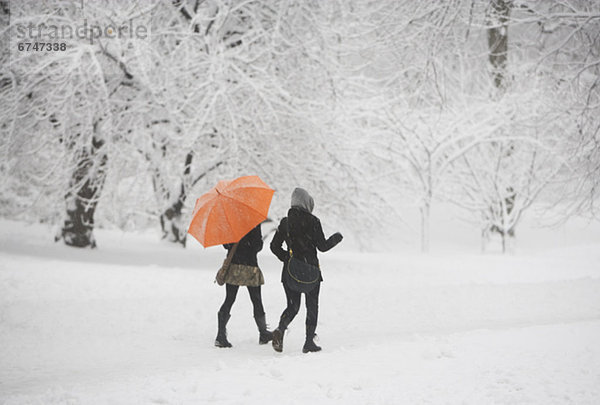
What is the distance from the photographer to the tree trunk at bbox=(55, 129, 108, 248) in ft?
36.0

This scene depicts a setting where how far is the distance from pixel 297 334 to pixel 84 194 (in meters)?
7.13

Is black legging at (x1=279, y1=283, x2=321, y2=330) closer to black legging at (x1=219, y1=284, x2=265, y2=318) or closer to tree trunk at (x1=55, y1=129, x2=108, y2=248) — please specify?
black legging at (x1=219, y1=284, x2=265, y2=318)

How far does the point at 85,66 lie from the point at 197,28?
9.75 ft

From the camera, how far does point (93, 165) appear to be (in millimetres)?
10836

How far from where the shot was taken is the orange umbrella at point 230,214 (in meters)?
5.52

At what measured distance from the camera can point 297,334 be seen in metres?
6.95

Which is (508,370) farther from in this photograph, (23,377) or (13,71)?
(13,71)

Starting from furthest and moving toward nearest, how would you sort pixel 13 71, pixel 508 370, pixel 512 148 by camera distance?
pixel 512 148, pixel 13 71, pixel 508 370

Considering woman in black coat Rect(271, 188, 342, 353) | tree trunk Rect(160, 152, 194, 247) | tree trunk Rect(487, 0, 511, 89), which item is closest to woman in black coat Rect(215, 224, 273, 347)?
woman in black coat Rect(271, 188, 342, 353)

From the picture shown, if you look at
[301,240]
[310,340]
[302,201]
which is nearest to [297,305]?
[310,340]

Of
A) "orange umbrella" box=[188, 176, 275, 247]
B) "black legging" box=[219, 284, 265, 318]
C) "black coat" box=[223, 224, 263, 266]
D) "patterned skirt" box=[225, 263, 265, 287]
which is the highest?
"orange umbrella" box=[188, 176, 275, 247]

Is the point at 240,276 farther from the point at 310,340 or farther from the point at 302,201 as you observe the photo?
the point at 302,201

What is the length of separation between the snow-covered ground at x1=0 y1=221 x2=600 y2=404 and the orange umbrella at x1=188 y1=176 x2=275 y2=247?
1.27 metres

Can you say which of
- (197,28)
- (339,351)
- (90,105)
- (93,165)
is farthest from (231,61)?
(339,351)
